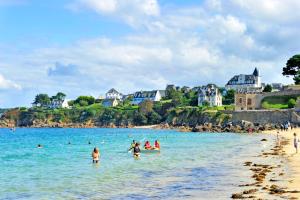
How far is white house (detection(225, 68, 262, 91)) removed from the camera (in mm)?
173750

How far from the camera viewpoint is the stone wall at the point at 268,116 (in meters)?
98.9

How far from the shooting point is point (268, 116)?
103812 mm

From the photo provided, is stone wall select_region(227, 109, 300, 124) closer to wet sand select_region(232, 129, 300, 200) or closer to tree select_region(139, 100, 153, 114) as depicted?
tree select_region(139, 100, 153, 114)

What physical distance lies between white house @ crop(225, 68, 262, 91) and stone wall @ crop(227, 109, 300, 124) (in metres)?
65.5

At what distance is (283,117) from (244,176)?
257ft

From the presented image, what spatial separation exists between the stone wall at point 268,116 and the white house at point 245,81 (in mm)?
65525

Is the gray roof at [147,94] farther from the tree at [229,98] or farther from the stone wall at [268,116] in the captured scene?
the stone wall at [268,116]

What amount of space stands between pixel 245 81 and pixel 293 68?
53.2 meters

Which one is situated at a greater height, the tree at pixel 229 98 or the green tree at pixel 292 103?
the tree at pixel 229 98

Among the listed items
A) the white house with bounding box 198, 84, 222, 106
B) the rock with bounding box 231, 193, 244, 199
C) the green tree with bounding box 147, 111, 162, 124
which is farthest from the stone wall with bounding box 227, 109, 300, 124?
the rock with bounding box 231, 193, 244, 199

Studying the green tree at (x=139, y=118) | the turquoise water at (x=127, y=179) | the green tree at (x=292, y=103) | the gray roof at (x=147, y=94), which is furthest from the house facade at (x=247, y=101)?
the turquoise water at (x=127, y=179)

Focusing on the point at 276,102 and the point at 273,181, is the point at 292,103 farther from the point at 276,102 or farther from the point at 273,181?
the point at 273,181

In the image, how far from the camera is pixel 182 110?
446ft

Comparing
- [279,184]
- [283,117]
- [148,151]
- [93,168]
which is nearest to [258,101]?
[283,117]
